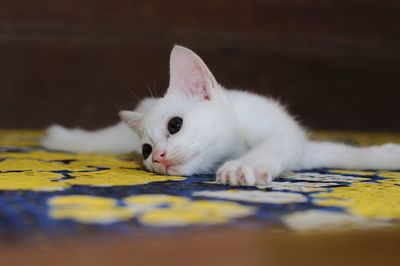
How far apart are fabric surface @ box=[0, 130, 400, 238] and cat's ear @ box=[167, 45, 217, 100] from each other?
0.26 m

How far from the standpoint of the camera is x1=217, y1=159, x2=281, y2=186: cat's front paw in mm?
1240

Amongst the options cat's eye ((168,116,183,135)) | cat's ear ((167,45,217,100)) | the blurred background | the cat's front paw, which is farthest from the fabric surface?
the blurred background

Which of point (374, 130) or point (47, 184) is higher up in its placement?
point (374, 130)

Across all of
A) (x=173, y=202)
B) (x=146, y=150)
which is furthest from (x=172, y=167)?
(x=173, y=202)

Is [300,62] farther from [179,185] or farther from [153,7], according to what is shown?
[179,185]

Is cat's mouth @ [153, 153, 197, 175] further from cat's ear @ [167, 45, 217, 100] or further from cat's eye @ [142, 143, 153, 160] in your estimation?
cat's ear @ [167, 45, 217, 100]

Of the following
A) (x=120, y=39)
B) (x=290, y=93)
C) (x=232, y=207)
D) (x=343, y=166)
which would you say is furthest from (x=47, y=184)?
(x=290, y=93)

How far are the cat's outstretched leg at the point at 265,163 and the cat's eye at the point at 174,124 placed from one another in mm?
187

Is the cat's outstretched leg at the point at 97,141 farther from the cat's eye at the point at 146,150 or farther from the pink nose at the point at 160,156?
the pink nose at the point at 160,156

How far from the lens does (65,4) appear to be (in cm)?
312

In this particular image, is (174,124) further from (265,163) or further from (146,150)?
(265,163)

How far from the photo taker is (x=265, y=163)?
1.35 meters

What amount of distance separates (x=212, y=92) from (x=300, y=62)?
5.87ft

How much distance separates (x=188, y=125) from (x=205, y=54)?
1769 mm
